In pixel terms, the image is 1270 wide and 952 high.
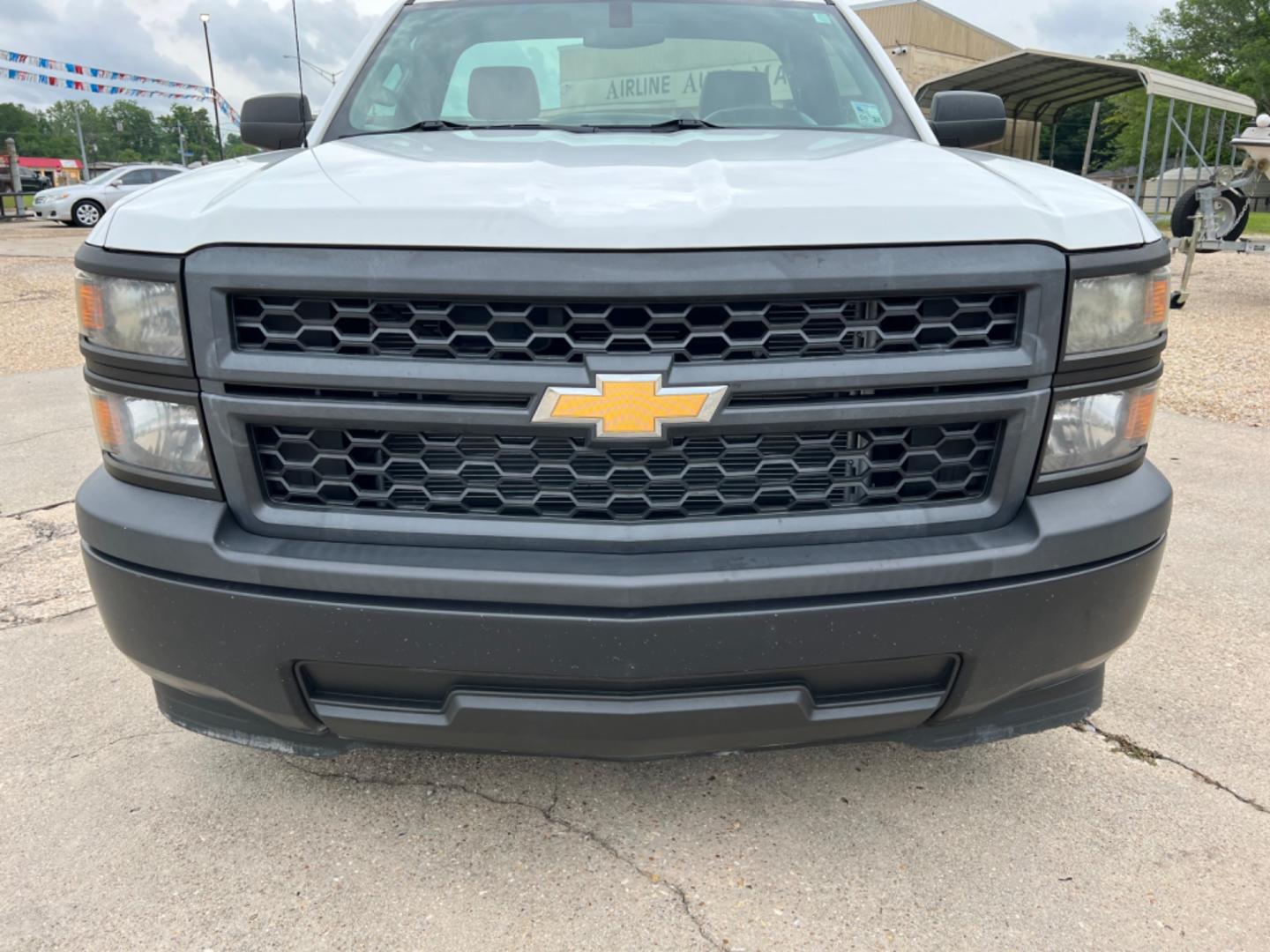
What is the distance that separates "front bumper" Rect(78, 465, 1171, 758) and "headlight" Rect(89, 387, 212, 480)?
64mm

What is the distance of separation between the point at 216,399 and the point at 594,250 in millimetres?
743

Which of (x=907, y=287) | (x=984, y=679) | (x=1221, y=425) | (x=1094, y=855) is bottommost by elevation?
(x=1221, y=425)

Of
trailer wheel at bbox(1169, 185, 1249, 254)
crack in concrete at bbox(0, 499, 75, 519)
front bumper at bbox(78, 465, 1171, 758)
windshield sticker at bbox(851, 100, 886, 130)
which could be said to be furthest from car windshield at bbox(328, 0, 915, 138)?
trailer wheel at bbox(1169, 185, 1249, 254)

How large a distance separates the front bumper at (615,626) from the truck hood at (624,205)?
525 millimetres

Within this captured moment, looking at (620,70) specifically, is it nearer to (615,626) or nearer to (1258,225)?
(615,626)

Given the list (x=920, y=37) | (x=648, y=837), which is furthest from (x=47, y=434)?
(x=920, y=37)

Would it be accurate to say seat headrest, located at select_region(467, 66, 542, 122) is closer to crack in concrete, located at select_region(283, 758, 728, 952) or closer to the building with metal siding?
crack in concrete, located at select_region(283, 758, 728, 952)

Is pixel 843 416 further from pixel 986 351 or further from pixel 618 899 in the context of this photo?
pixel 618 899

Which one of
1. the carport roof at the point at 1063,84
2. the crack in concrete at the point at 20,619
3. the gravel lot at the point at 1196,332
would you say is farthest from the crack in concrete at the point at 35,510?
the carport roof at the point at 1063,84

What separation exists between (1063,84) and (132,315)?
1902 cm

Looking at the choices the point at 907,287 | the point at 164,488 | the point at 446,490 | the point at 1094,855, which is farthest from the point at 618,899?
the point at 907,287

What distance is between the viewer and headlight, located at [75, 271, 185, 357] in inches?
70.3

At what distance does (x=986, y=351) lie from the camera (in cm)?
179

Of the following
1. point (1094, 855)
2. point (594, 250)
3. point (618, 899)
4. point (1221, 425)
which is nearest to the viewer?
point (594, 250)
